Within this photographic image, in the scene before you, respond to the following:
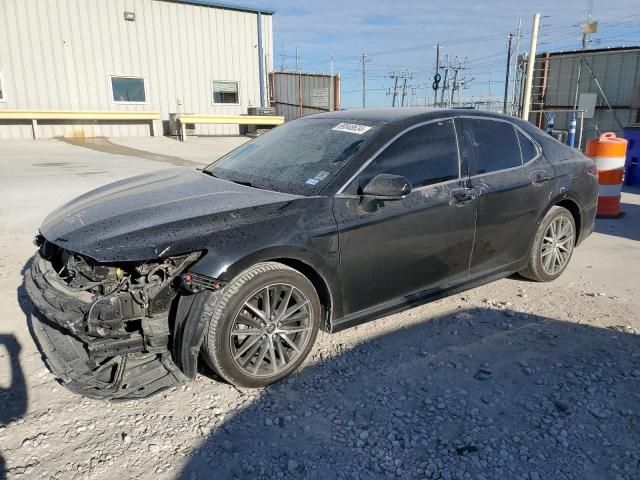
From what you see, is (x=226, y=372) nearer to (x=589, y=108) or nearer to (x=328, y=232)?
(x=328, y=232)

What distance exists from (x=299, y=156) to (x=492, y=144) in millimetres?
1652

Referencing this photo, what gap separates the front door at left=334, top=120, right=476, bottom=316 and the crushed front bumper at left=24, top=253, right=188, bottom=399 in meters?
1.25

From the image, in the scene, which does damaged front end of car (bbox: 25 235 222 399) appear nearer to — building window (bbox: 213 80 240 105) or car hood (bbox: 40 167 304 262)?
car hood (bbox: 40 167 304 262)

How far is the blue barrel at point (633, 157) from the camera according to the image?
981 cm

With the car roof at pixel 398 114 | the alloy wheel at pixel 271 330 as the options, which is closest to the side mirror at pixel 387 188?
the car roof at pixel 398 114

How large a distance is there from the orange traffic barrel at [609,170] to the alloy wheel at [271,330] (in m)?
6.11

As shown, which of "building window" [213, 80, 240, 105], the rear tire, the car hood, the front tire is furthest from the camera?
"building window" [213, 80, 240, 105]

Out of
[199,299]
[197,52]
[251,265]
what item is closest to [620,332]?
[251,265]

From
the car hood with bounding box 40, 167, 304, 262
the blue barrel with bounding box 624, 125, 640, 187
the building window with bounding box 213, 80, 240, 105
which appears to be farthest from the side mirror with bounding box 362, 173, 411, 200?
the building window with bounding box 213, 80, 240, 105

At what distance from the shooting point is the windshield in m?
3.40

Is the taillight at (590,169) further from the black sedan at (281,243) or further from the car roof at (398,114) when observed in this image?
the car roof at (398,114)

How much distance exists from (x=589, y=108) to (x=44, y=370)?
55.2ft

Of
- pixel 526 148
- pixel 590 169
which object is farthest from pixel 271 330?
pixel 590 169

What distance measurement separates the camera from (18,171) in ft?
34.3
